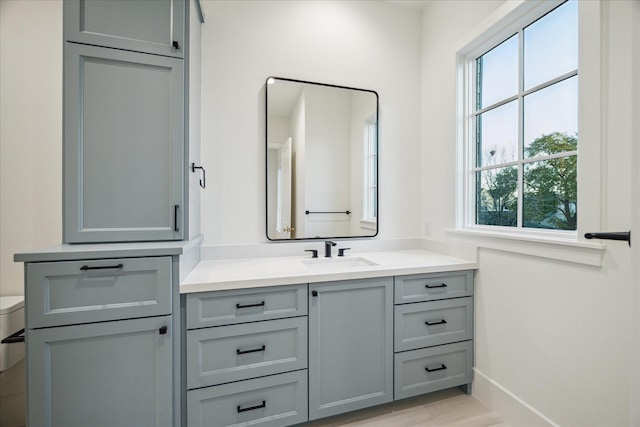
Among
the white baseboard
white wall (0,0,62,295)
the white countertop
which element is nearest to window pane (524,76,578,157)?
the white countertop

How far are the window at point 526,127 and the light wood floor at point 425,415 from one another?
3.76ft

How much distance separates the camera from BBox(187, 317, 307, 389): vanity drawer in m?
1.39

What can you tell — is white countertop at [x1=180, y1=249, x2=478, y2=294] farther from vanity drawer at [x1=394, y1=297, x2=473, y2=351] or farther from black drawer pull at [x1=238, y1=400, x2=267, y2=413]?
black drawer pull at [x1=238, y1=400, x2=267, y2=413]

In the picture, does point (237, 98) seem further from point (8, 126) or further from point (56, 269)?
point (56, 269)

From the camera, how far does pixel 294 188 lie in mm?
2137

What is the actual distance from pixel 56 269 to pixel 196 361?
0.70 m

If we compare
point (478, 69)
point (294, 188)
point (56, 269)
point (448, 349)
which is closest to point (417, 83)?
point (478, 69)

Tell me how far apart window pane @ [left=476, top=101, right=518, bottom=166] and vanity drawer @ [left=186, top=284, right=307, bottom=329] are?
4.99 ft

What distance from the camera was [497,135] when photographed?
6.40 ft

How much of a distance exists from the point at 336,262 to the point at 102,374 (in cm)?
139

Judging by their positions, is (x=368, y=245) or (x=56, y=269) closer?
(x=56, y=269)

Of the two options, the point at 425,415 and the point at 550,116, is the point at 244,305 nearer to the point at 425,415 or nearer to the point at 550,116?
the point at 425,415

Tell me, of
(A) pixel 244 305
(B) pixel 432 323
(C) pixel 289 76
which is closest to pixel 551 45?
(C) pixel 289 76

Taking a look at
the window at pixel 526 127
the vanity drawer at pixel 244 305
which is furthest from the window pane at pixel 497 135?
the vanity drawer at pixel 244 305
